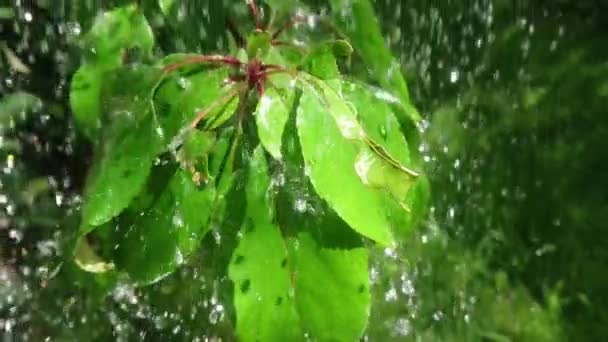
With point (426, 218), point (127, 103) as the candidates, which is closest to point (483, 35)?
point (426, 218)

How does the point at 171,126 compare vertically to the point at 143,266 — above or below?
above

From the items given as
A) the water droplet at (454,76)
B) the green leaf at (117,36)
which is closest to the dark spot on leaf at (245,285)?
the green leaf at (117,36)

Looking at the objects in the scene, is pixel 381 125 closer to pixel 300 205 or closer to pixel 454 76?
pixel 300 205

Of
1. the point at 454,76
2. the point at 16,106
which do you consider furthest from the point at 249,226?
the point at 454,76

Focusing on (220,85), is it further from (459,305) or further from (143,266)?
(459,305)

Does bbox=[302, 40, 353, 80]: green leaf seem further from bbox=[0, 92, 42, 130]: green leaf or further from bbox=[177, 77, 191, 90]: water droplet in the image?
bbox=[0, 92, 42, 130]: green leaf

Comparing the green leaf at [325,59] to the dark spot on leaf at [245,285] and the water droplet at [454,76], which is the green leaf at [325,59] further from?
the water droplet at [454,76]

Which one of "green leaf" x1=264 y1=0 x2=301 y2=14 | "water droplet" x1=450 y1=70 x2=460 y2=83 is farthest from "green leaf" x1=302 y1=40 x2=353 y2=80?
"water droplet" x1=450 y1=70 x2=460 y2=83
